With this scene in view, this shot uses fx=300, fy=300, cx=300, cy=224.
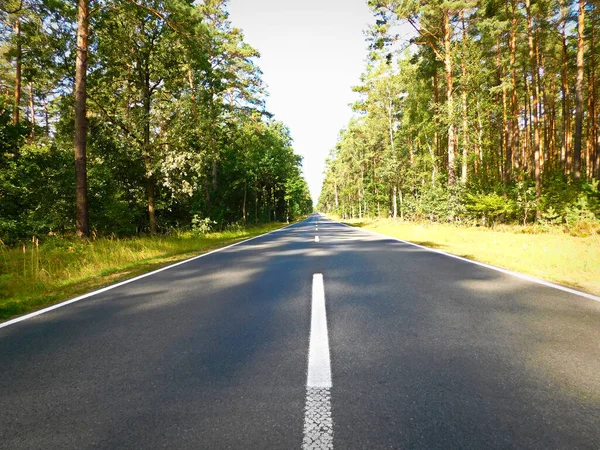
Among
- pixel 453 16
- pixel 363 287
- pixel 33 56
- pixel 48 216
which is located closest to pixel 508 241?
pixel 363 287

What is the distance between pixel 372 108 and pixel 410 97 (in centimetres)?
462

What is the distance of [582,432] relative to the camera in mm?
1662

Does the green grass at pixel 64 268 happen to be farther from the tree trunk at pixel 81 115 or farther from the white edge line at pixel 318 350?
the white edge line at pixel 318 350

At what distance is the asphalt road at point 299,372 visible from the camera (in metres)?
1.70

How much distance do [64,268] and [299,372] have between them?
754 cm

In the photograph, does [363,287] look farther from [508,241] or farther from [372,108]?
[372,108]

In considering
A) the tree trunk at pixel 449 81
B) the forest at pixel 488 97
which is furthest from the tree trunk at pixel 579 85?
the tree trunk at pixel 449 81

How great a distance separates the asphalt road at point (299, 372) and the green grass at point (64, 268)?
1523 mm

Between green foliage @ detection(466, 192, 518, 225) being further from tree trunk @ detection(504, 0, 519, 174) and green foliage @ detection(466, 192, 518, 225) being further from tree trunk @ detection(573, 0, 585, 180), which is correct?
tree trunk @ detection(504, 0, 519, 174)

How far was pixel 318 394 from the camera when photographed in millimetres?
2023

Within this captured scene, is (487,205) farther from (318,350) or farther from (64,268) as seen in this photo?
(64,268)

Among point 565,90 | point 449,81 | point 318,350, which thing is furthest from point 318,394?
point 565,90

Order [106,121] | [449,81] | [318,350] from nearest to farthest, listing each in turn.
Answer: [318,350], [106,121], [449,81]

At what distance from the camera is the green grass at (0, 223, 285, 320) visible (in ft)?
17.4
